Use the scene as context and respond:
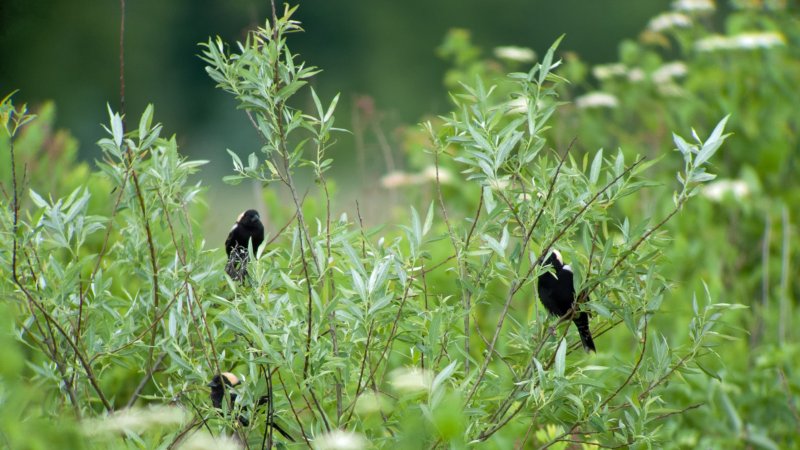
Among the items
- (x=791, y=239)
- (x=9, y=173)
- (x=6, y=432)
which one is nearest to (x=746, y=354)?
(x=791, y=239)

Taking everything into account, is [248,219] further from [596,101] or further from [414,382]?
[596,101]

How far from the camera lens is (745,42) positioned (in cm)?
577

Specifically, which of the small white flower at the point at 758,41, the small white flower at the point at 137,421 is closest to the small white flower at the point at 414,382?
the small white flower at the point at 137,421

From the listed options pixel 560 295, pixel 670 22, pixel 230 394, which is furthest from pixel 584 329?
pixel 670 22

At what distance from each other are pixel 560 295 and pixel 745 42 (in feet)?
14.8

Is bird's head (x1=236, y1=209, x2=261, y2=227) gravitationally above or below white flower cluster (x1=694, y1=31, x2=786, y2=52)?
above

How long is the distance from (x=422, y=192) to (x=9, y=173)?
2.66 metres

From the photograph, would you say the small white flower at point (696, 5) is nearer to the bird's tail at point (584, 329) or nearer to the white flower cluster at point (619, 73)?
the white flower cluster at point (619, 73)

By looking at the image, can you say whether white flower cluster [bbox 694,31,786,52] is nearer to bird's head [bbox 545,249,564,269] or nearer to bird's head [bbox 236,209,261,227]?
bird's head [bbox 545,249,564,269]

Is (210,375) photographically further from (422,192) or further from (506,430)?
(422,192)

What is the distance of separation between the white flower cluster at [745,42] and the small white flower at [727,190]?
114cm

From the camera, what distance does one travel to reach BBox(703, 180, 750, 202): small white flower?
499 centimetres

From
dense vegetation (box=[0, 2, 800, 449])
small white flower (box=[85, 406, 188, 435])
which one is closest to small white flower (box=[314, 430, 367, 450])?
dense vegetation (box=[0, 2, 800, 449])

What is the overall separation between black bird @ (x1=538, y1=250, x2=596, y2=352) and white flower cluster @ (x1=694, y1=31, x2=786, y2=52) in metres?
4.46
